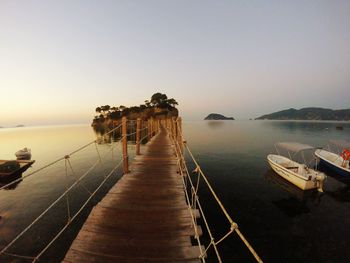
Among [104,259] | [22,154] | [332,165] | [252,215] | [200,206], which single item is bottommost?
[252,215]

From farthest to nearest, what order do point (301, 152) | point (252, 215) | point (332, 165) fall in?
point (301, 152)
point (332, 165)
point (252, 215)

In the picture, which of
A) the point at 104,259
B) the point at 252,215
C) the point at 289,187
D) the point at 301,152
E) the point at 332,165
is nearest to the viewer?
the point at 104,259

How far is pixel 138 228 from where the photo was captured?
14.7ft

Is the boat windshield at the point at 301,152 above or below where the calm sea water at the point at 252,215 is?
above

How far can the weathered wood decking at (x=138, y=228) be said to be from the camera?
144 inches

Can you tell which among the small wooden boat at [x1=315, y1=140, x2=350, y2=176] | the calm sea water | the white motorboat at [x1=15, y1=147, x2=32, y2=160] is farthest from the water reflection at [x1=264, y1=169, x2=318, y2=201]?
the white motorboat at [x1=15, y1=147, x2=32, y2=160]

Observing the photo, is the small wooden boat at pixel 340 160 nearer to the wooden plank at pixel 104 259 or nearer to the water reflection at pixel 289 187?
the water reflection at pixel 289 187

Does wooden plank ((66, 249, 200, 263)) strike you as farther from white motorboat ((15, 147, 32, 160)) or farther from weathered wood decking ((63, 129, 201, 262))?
white motorboat ((15, 147, 32, 160))

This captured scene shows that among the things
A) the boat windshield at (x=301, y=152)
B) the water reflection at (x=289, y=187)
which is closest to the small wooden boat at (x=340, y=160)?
the boat windshield at (x=301, y=152)

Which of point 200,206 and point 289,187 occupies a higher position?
point 200,206

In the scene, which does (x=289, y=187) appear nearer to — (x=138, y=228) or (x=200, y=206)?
(x=200, y=206)

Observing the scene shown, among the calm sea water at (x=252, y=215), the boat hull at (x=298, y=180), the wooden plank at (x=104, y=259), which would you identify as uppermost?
the wooden plank at (x=104, y=259)

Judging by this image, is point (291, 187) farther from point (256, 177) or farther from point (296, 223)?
point (296, 223)

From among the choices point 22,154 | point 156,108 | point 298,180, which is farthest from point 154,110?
point 298,180
